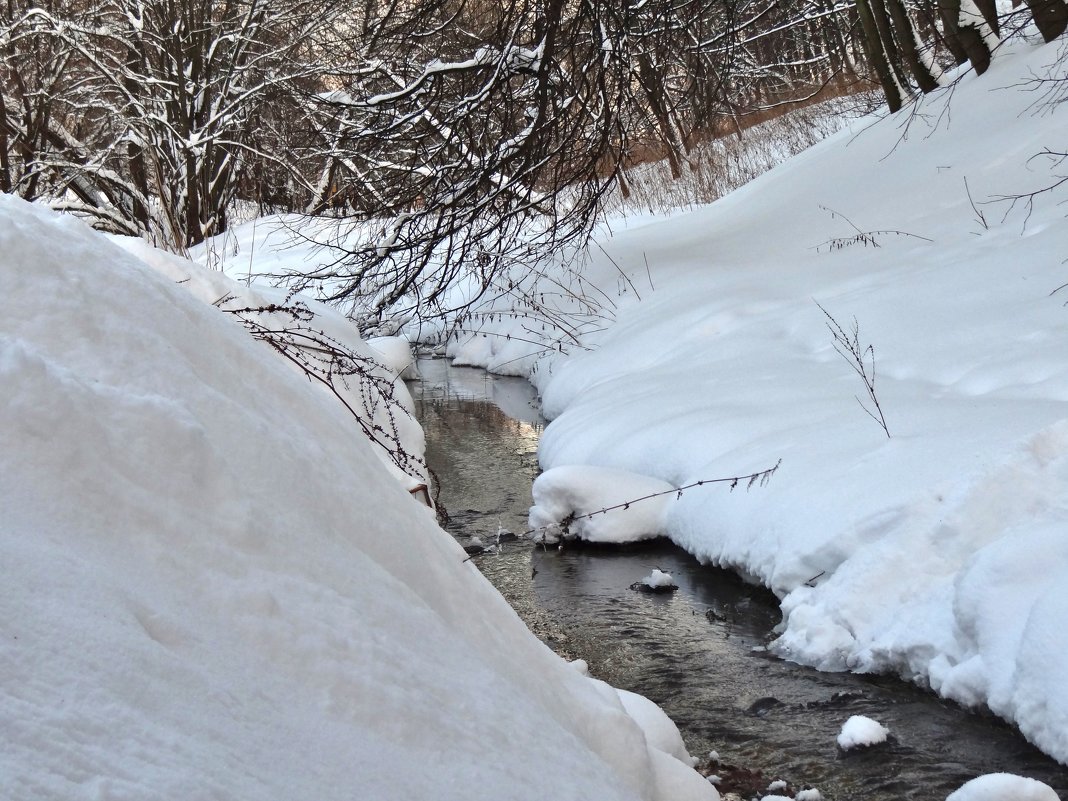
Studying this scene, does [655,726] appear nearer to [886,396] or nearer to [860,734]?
[860,734]

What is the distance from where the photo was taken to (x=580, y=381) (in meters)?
8.30

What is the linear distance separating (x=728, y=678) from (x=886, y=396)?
214cm

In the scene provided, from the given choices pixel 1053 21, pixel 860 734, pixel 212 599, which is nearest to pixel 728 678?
pixel 860 734

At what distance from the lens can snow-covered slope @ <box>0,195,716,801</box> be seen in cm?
102

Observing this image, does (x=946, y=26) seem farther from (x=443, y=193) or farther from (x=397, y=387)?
(x=397, y=387)

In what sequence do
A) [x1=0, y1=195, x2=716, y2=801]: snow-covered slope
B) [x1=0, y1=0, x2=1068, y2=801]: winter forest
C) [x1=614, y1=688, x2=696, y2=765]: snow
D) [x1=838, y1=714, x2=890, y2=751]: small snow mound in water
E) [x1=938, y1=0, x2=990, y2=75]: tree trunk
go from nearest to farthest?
[x1=0, y1=195, x2=716, y2=801]: snow-covered slope, [x1=0, y1=0, x2=1068, y2=801]: winter forest, [x1=614, y1=688, x2=696, y2=765]: snow, [x1=838, y1=714, x2=890, y2=751]: small snow mound in water, [x1=938, y1=0, x2=990, y2=75]: tree trunk

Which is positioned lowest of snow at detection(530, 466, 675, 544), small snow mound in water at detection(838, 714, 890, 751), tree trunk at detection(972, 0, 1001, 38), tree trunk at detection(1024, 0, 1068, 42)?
small snow mound in water at detection(838, 714, 890, 751)

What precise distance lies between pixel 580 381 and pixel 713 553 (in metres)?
3.51

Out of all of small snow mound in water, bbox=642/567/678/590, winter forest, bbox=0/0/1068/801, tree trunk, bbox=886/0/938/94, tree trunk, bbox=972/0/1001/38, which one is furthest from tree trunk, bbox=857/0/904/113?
small snow mound in water, bbox=642/567/678/590

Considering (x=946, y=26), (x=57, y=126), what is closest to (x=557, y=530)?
(x=946, y=26)

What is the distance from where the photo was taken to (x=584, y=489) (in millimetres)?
5398

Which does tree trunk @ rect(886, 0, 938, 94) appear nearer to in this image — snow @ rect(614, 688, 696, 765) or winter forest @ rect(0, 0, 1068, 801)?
winter forest @ rect(0, 0, 1068, 801)

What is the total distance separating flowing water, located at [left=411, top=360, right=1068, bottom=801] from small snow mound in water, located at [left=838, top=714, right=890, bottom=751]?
3 centimetres

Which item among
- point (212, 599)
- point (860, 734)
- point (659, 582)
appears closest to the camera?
point (212, 599)
